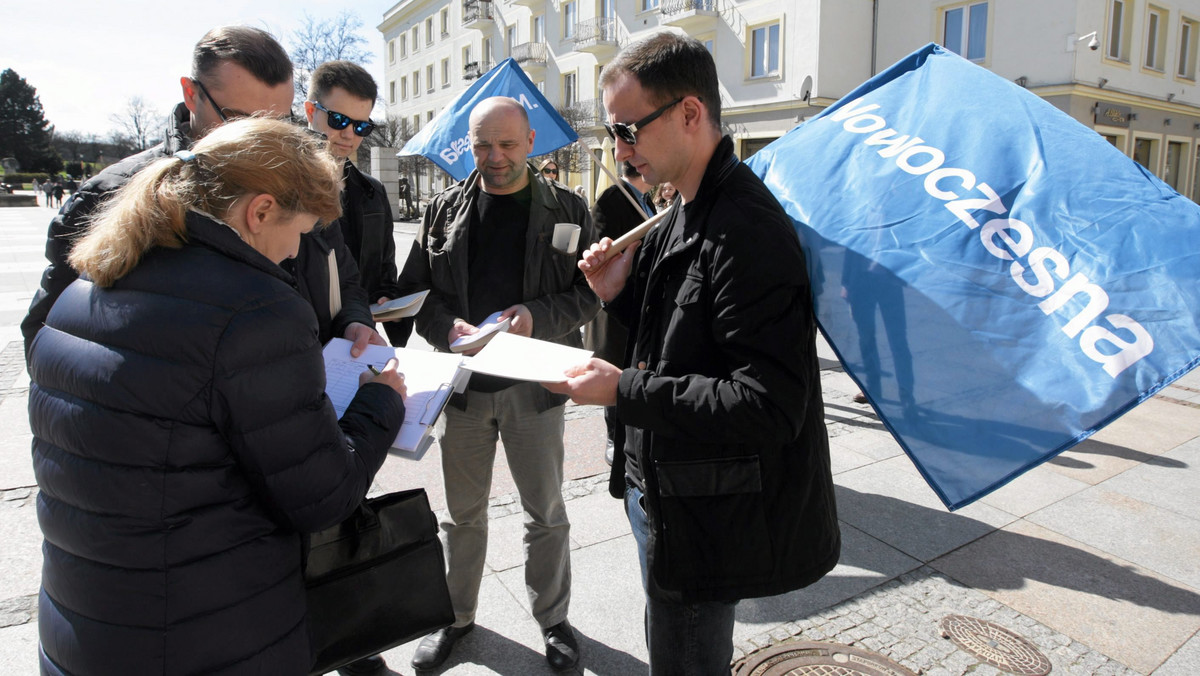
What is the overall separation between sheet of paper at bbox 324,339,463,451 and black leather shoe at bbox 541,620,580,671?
1357mm

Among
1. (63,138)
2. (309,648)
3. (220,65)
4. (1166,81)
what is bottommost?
(309,648)

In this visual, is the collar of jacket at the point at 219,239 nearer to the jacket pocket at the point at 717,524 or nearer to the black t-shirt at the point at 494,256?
the jacket pocket at the point at 717,524

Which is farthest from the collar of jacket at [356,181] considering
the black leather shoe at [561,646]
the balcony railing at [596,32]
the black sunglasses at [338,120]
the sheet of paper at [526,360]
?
the balcony railing at [596,32]

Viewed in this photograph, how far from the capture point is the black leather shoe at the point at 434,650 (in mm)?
2787

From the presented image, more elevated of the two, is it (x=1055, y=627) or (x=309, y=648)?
(x=309, y=648)

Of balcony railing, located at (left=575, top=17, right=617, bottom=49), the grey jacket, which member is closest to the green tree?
balcony railing, located at (left=575, top=17, right=617, bottom=49)

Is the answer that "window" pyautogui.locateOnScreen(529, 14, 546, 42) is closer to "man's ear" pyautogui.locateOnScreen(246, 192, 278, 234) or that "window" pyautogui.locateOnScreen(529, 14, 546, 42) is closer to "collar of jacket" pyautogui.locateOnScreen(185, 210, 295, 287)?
"man's ear" pyautogui.locateOnScreen(246, 192, 278, 234)

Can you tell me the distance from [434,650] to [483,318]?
1299 mm

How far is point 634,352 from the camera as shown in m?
1.96

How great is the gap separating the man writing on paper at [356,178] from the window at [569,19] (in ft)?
111

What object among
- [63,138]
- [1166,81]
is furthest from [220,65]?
[63,138]

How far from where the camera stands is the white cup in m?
2.71

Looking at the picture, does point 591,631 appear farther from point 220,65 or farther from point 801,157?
point 220,65

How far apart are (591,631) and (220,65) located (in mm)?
2489
